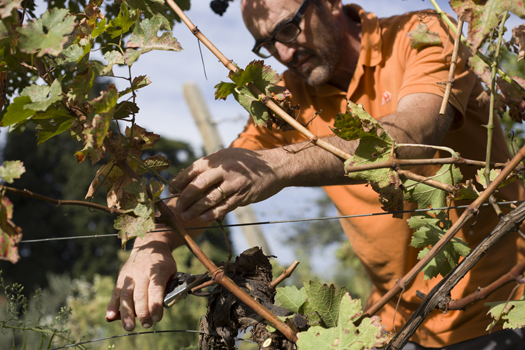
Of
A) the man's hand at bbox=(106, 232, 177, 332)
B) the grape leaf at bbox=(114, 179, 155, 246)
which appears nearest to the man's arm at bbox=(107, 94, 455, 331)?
the man's hand at bbox=(106, 232, 177, 332)

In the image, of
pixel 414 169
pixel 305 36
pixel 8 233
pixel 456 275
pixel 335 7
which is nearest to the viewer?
pixel 8 233

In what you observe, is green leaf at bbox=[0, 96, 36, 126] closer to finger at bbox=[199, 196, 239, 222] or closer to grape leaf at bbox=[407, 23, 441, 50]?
finger at bbox=[199, 196, 239, 222]

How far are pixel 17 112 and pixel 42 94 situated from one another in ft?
0.17

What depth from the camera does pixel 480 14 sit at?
2.11 ft

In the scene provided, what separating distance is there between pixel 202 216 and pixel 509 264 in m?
1.37

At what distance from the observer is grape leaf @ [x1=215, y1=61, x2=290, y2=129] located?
2.86 feet

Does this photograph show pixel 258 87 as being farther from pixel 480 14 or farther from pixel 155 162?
pixel 480 14

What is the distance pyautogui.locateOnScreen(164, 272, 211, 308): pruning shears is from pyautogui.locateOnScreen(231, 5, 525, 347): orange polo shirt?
88cm

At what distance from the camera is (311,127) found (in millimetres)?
2010

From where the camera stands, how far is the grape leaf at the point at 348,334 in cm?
63

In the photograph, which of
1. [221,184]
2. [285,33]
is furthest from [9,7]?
[285,33]

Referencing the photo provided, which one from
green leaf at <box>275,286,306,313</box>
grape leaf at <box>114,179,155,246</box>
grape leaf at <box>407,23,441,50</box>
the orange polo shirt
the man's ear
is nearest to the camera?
grape leaf at <box>114,179,155,246</box>

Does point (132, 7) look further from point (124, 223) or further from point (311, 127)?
point (311, 127)

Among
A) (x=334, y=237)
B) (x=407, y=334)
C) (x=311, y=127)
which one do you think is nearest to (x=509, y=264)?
(x=311, y=127)
